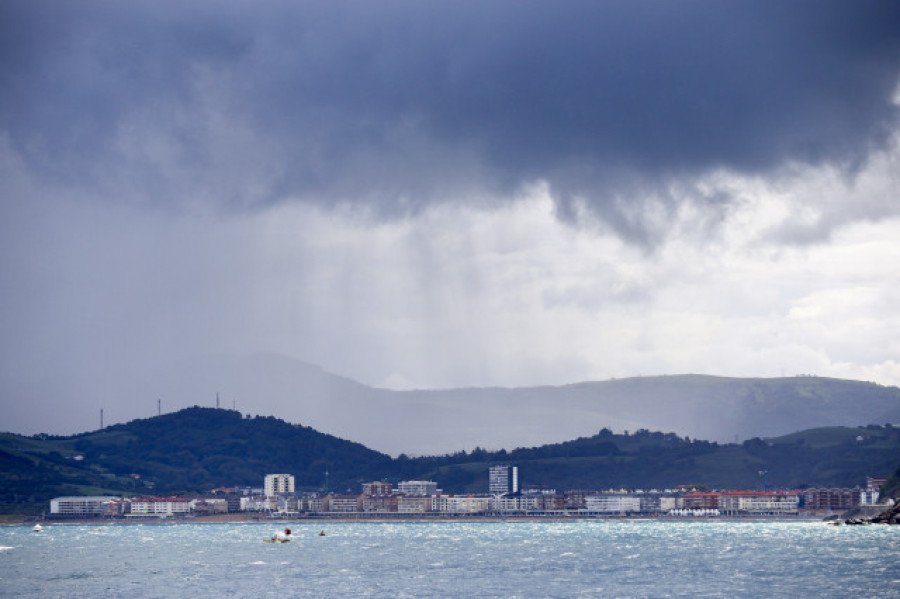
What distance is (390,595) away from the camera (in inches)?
3949

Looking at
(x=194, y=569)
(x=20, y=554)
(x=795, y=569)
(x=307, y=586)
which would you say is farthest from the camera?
(x=20, y=554)

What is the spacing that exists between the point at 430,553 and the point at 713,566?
41.9 m

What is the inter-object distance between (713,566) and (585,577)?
18207mm

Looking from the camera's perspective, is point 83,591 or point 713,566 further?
point 713,566

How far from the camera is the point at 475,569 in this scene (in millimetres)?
125625

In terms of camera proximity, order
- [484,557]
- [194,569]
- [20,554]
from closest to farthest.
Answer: [194,569], [484,557], [20,554]

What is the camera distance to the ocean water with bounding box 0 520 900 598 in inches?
4065

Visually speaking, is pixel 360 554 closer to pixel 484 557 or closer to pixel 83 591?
pixel 484 557

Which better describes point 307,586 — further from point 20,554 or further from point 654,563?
point 20,554

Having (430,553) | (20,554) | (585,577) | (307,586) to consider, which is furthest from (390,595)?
(20,554)

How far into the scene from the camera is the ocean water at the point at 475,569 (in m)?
103

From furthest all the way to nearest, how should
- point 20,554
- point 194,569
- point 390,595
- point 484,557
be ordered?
point 20,554 < point 484,557 < point 194,569 < point 390,595

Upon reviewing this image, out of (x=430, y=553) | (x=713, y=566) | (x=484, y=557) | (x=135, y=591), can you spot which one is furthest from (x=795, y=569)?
(x=135, y=591)

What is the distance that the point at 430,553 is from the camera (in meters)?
156
